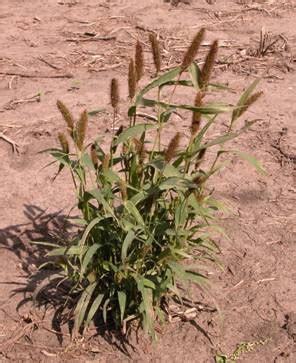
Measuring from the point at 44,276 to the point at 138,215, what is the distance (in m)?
0.93

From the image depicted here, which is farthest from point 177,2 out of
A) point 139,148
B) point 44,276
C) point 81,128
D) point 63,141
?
point 81,128

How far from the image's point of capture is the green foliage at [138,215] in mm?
2100

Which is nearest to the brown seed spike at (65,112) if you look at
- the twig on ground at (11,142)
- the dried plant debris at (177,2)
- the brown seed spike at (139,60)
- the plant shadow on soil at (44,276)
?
the brown seed spike at (139,60)

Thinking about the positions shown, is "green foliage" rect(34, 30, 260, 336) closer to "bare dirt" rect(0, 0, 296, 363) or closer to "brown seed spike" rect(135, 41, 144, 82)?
"brown seed spike" rect(135, 41, 144, 82)

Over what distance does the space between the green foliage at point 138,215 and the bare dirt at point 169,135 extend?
1.06 ft

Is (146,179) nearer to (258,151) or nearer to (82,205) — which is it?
(82,205)

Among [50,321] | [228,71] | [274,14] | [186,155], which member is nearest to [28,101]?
[228,71]

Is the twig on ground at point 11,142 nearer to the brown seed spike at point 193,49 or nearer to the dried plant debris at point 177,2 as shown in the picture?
the brown seed spike at point 193,49

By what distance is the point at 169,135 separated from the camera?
4.10 m

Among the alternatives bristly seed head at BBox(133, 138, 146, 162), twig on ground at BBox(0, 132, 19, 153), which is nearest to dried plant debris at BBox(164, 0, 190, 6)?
twig on ground at BBox(0, 132, 19, 153)

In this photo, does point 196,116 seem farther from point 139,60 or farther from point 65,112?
point 65,112

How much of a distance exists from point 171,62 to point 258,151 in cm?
153

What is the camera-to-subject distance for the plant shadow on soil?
2600 millimetres

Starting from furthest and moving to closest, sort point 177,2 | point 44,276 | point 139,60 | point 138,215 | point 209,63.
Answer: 1. point 177,2
2. point 44,276
3. point 138,215
4. point 139,60
5. point 209,63
